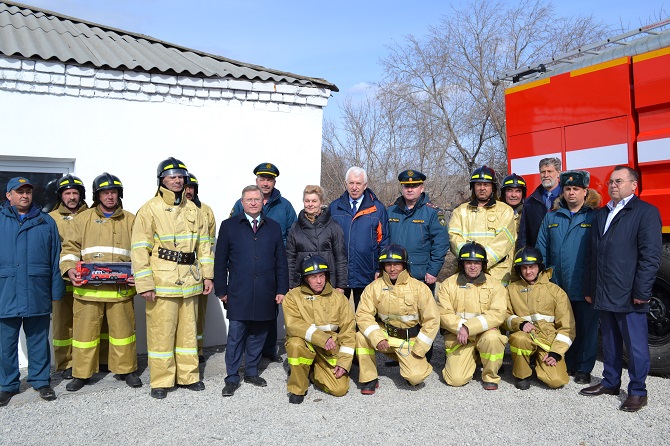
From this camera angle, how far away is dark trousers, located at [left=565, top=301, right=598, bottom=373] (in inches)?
211

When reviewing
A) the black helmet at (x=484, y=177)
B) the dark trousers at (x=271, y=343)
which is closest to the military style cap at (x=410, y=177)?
the black helmet at (x=484, y=177)

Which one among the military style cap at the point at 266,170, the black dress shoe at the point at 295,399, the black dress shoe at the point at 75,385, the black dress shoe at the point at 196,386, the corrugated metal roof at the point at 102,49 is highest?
Result: the corrugated metal roof at the point at 102,49

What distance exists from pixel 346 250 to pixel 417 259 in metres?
0.72

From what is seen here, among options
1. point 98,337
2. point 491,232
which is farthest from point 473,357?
point 98,337

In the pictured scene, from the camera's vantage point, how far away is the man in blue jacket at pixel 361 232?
5801mm

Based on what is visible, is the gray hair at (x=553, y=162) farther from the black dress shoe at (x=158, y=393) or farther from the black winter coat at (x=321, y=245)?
the black dress shoe at (x=158, y=393)

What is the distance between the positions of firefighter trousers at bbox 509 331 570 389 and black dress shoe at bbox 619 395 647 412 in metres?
0.63

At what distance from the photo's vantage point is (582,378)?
538cm

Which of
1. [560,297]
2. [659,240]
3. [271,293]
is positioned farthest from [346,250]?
[659,240]

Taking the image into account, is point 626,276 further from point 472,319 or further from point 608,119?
point 608,119

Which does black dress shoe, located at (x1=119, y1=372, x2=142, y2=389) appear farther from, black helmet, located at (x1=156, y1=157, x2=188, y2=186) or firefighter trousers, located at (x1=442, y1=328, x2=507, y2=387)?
firefighter trousers, located at (x1=442, y1=328, x2=507, y2=387)

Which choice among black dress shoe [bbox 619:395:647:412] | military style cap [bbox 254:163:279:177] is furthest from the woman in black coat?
black dress shoe [bbox 619:395:647:412]

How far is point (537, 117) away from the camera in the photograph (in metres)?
6.74

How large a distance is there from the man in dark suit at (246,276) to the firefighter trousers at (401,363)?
89cm
